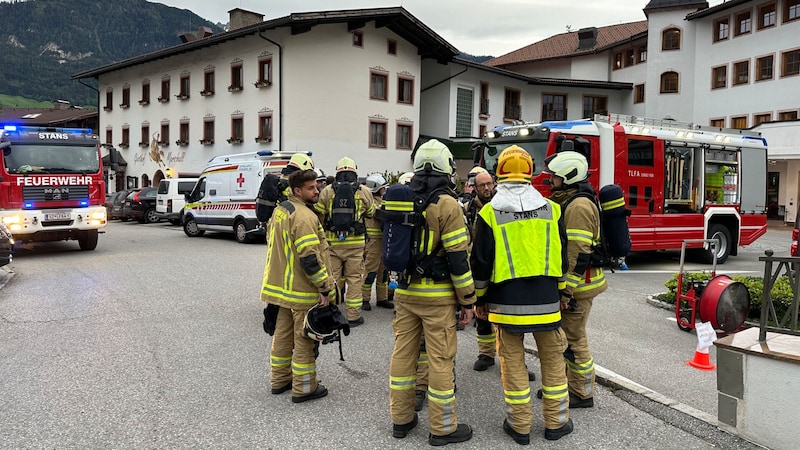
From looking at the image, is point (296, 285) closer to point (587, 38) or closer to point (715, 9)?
point (715, 9)

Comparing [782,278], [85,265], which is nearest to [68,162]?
[85,265]

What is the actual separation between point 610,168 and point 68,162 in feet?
41.3

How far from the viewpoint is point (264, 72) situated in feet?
90.0

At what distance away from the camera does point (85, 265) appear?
12.1 metres

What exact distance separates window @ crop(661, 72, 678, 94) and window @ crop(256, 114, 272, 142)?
966 inches

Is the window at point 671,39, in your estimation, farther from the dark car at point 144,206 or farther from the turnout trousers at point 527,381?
the turnout trousers at point 527,381

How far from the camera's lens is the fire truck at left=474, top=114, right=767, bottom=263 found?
1090cm

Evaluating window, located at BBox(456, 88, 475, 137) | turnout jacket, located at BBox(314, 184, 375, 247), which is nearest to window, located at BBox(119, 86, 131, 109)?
window, located at BBox(456, 88, 475, 137)

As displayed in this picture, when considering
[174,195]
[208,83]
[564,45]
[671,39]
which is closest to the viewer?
[174,195]

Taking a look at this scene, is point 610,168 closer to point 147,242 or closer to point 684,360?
point 684,360

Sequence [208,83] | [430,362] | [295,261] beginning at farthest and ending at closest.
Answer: [208,83] → [295,261] → [430,362]

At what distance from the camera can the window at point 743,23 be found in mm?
29869

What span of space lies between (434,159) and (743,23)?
33.8 metres

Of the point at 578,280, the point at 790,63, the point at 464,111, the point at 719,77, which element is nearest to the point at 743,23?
the point at 719,77
